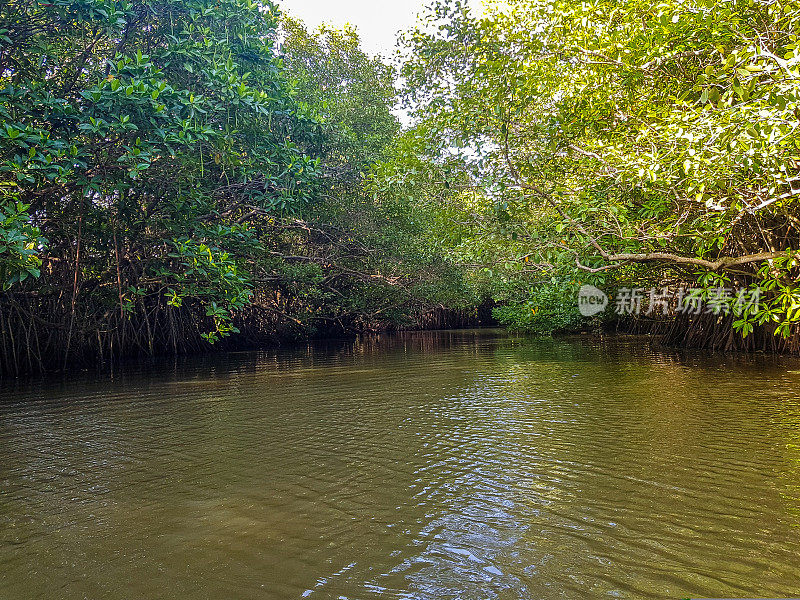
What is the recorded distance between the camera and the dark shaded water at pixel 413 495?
1.98 m

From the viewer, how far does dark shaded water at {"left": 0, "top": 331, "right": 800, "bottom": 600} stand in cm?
198

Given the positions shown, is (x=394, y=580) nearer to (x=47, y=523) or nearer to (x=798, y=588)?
(x=798, y=588)

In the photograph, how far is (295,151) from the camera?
9.98m

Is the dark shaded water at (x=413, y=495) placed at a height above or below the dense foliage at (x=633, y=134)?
below

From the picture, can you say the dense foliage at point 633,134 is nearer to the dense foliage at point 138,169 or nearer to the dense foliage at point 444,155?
the dense foliage at point 444,155

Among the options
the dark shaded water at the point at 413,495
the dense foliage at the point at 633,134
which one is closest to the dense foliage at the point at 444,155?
the dense foliage at the point at 633,134

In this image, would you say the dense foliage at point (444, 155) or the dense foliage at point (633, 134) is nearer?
the dense foliage at point (633, 134)

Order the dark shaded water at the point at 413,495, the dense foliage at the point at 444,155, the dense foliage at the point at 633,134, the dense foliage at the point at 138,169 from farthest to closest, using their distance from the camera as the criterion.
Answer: the dense foliage at the point at 138,169 → the dense foliage at the point at 444,155 → the dense foliage at the point at 633,134 → the dark shaded water at the point at 413,495

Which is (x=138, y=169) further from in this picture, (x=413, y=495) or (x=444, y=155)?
(x=413, y=495)

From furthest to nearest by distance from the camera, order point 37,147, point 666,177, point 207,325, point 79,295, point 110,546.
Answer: point 207,325 → point 79,295 → point 37,147 → point 666,177 → point 110,546

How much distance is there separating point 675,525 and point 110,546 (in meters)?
2.14

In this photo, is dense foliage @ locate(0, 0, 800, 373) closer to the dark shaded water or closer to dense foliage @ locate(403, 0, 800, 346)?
dense foliage @ locate(403, 0, 800, 346)

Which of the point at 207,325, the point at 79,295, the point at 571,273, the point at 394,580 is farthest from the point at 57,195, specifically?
the point at 394,580

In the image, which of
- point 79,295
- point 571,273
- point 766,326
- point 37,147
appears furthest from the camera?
point 79,295
